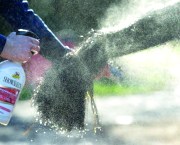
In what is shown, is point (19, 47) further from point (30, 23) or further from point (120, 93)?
point (120, 93)

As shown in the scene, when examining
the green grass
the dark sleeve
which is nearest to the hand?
the dark sleeve

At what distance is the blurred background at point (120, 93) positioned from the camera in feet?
17.5

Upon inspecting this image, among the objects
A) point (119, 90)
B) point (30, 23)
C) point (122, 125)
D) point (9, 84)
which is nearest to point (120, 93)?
point (119, 90)

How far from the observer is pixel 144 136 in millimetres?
8133

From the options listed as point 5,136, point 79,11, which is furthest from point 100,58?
point 79,11

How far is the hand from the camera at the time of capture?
4.04 meters

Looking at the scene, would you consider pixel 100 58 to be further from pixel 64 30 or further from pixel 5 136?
pixel 64 30

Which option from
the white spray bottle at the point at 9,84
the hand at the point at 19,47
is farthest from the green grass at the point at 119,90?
the hand at the point at 19,47

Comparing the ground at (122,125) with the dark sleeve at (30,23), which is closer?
the dark sleeve at (30,23)

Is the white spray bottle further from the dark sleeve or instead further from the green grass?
the green grass

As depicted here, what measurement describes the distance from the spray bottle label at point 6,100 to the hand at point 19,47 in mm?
197

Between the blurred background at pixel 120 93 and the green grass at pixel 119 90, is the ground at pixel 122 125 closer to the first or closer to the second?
the blurred background at pixel 120 93

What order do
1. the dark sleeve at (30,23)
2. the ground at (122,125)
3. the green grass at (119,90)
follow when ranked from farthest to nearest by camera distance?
1. the green grass at (119,90)
2. the ground at (122,125)
3. the dark sleeve at (30,23)

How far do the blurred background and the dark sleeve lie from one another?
184mm
